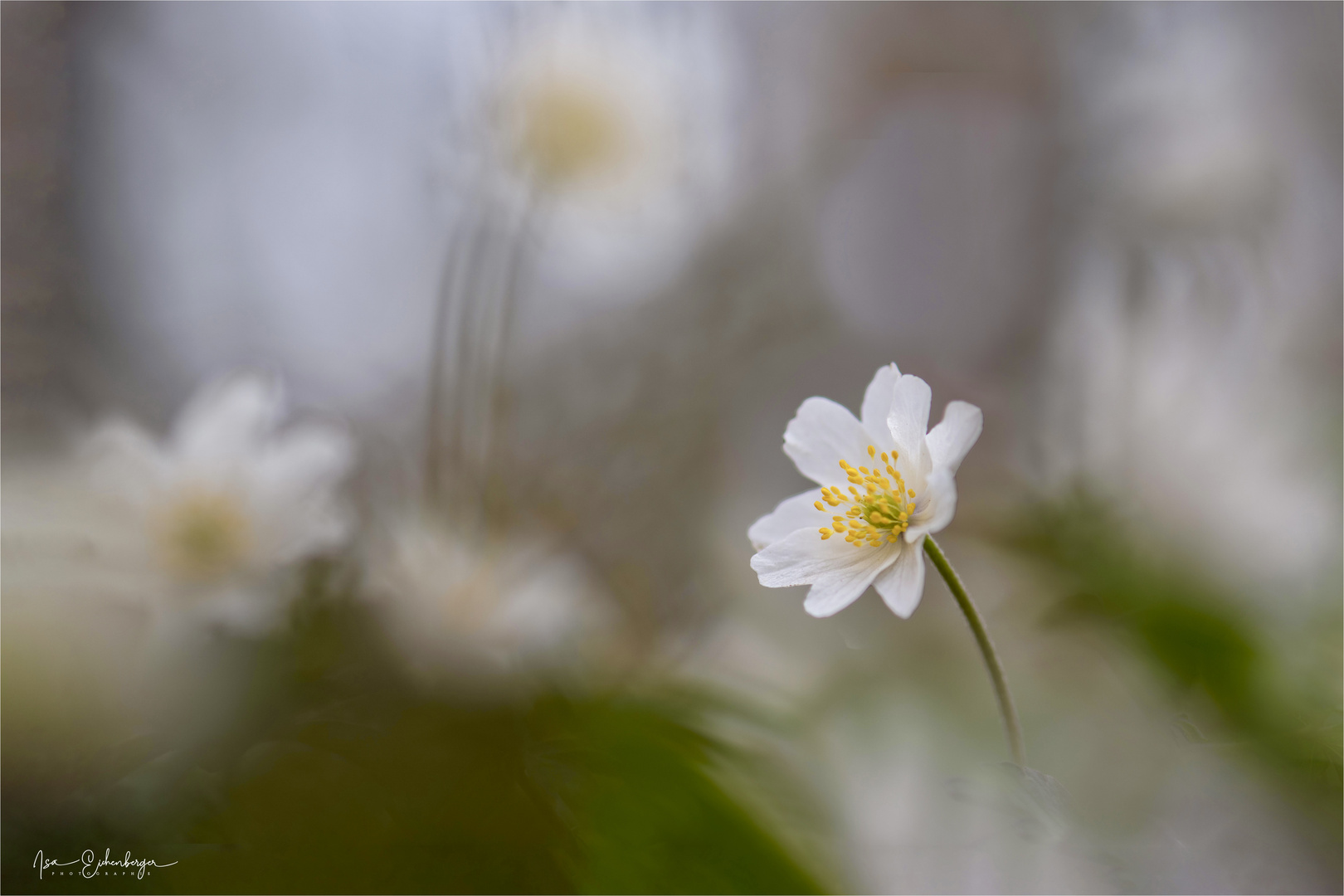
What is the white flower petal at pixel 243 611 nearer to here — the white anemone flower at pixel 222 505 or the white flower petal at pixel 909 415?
the white anemone flower at pixel 222 505

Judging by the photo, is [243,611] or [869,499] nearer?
[869,499]

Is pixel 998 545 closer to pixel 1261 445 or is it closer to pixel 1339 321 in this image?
pixel 1261 445

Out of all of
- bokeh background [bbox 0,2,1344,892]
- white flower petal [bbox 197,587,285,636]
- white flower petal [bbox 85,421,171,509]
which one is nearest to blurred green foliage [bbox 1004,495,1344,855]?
bokeh background [bbox 0,2,1344,892]

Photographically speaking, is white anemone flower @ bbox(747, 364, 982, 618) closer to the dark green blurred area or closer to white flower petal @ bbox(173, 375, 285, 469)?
the dark green blurred area

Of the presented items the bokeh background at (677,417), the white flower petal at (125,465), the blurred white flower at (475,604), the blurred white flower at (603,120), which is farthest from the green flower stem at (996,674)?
the blurred white flower at (603,120)

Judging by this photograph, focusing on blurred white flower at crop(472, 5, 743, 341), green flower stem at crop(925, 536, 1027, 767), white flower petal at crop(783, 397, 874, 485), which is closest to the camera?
green flower stem at crop(925, 536, 1027, 767)

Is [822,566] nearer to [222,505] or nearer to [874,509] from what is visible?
[874,509]

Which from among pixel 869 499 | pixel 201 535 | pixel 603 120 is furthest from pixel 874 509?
pixel 603 120
